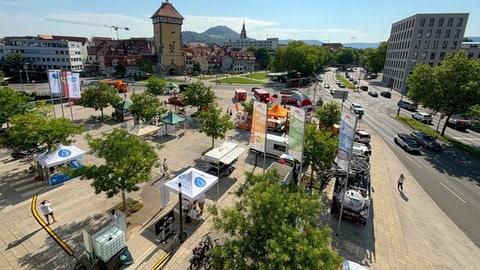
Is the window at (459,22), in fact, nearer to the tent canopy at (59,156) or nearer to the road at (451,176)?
the road at (451,176)

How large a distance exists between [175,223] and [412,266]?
13.4 metres

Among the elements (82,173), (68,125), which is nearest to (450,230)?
(82,173)

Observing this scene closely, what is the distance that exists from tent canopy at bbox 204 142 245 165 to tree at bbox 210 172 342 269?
34.7 ft

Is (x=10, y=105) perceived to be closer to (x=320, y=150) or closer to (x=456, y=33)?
(x=320, y=150)

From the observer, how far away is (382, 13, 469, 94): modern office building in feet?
212

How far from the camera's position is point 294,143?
16203 millimetres

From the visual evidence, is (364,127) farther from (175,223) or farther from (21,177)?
(21,177)

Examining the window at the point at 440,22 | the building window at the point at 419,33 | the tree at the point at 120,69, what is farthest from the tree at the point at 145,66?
the window at the point at 440,22

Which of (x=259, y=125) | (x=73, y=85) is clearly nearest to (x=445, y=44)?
(x=259, y=125)

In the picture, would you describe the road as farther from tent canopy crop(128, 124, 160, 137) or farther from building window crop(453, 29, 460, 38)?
building window crop(453, 29, 460, 38)

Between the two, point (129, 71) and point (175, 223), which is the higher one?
point (129, 71)

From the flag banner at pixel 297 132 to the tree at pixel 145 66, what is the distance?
78.8 m

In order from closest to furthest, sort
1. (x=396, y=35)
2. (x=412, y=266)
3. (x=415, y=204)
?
(x=412, y=266) < (x=415, y=204) < (x=396, y=35)

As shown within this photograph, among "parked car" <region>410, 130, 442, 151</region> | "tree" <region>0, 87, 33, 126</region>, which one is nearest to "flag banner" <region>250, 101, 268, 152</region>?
"tree" <region>0, 87, 33, 126</region>
